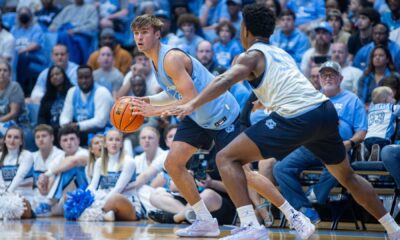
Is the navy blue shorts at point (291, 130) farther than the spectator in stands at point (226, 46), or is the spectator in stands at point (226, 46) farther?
the spectator in stands at point (226, 46)

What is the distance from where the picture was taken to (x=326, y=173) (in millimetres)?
9719

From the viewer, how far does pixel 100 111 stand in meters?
13.4

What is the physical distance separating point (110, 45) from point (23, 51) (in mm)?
1719

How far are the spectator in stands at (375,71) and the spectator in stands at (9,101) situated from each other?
18.6ft

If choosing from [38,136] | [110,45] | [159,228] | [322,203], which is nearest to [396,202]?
[322,203]

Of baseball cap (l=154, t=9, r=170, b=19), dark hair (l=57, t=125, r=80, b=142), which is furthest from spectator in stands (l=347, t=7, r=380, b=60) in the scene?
dark hair (l=57, t=125, r=80, b=142)

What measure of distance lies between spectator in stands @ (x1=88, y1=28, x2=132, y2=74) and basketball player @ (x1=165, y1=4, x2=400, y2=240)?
27.4 feet

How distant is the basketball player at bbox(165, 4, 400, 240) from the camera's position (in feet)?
22.6

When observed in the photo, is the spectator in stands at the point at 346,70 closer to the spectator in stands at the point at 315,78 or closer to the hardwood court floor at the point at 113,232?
the spectator in stands at the point at 315,78

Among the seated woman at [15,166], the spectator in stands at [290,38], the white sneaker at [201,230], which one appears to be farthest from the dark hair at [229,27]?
the white sneaker at [201,230]

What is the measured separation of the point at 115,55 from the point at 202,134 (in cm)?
744

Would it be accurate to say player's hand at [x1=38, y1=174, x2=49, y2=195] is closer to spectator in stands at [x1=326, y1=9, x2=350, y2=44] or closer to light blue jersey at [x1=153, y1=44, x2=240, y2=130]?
light blue jersey at [x1=153, y1=44, x2=240, y2=130]

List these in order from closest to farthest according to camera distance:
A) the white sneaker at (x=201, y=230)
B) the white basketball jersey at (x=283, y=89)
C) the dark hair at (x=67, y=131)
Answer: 1. the white basketball jersey at (x=283, y=89)
2. the white sneaker at (x=201, y=230)
3. the dark hair at (x=67, y=131)

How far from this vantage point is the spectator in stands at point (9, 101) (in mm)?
13969
